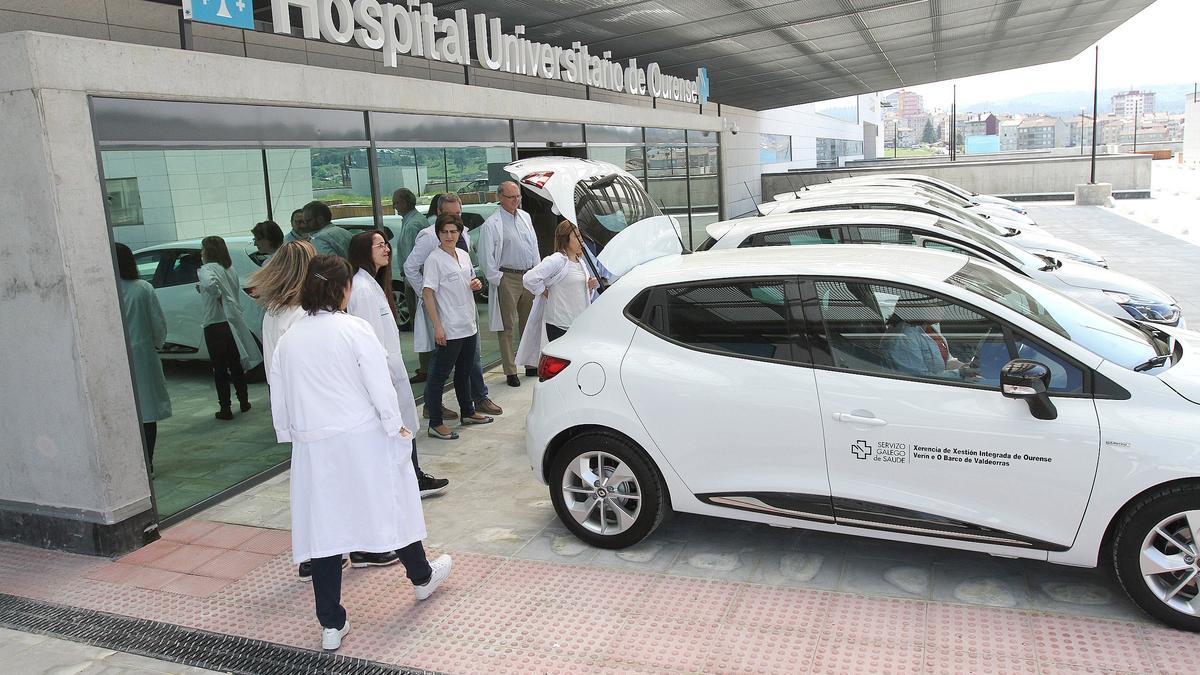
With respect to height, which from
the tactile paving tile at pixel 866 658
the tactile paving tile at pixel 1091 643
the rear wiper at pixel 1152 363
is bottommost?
the tactile paving tile at pixel 866 658

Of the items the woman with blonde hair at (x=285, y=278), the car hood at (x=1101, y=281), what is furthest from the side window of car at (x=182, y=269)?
the car hood at (x=1101, y=281)

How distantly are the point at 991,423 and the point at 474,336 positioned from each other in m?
4.38

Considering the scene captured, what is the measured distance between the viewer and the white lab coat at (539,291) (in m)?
7.35

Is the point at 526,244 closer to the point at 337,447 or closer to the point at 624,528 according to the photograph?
the point at 624,528

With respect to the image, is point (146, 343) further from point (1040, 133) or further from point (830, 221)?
point (1040, 133)

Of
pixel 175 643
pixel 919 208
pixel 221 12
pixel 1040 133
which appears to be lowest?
pixel 175 643

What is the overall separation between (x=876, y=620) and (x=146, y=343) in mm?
4632

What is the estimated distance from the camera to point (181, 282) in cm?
595

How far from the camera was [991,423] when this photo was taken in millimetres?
3982

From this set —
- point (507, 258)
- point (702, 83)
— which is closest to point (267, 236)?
point (507, 258)

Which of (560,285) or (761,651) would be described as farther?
(560,285)

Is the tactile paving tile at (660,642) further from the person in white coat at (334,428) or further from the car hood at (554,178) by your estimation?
the car hood at (554,178)

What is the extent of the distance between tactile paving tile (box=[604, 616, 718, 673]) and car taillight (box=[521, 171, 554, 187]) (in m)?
5.16

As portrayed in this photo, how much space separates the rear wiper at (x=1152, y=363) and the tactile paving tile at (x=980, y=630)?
1.21 meters
